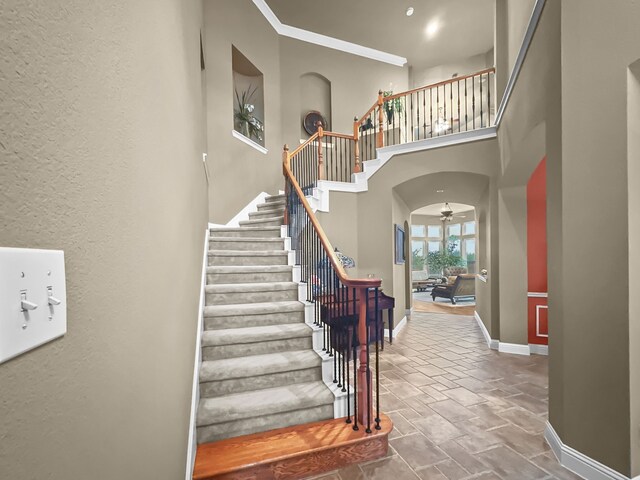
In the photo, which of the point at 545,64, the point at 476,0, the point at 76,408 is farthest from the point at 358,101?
the point at 76,408

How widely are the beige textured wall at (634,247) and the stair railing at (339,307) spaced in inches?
58.6

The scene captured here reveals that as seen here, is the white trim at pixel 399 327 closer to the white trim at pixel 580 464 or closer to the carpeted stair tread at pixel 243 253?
the carpeted stair tread at pixel 243 253

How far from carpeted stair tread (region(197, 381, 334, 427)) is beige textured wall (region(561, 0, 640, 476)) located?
1.75m

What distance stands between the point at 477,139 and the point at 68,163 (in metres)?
5.49

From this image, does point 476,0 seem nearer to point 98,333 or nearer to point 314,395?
point 314,395

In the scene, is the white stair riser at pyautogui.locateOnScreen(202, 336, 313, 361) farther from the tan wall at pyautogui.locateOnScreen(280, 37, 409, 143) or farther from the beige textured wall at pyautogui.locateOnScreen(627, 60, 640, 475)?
the tan wall at pyautogui.locateOnScreen(280, 37, 409, 143)

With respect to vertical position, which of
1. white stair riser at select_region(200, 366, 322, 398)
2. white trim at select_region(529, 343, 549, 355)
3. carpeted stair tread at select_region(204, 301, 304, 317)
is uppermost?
carpeted stair tread at select_region(204, 301, 304, 317)

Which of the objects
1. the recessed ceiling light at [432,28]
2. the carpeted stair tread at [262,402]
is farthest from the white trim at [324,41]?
the carpeted stair tread at [262,402]

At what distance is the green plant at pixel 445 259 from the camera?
1397cm

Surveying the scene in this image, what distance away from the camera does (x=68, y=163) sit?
1.75ft

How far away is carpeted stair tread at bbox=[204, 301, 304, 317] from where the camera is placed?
2.89 m

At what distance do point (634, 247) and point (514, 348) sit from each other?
3276 mm

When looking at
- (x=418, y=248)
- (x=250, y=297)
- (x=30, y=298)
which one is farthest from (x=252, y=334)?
(x=418, y=248)

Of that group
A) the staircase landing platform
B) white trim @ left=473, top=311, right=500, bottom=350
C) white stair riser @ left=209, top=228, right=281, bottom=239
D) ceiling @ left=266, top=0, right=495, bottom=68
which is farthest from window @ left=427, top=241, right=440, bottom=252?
the staircase landing platform
